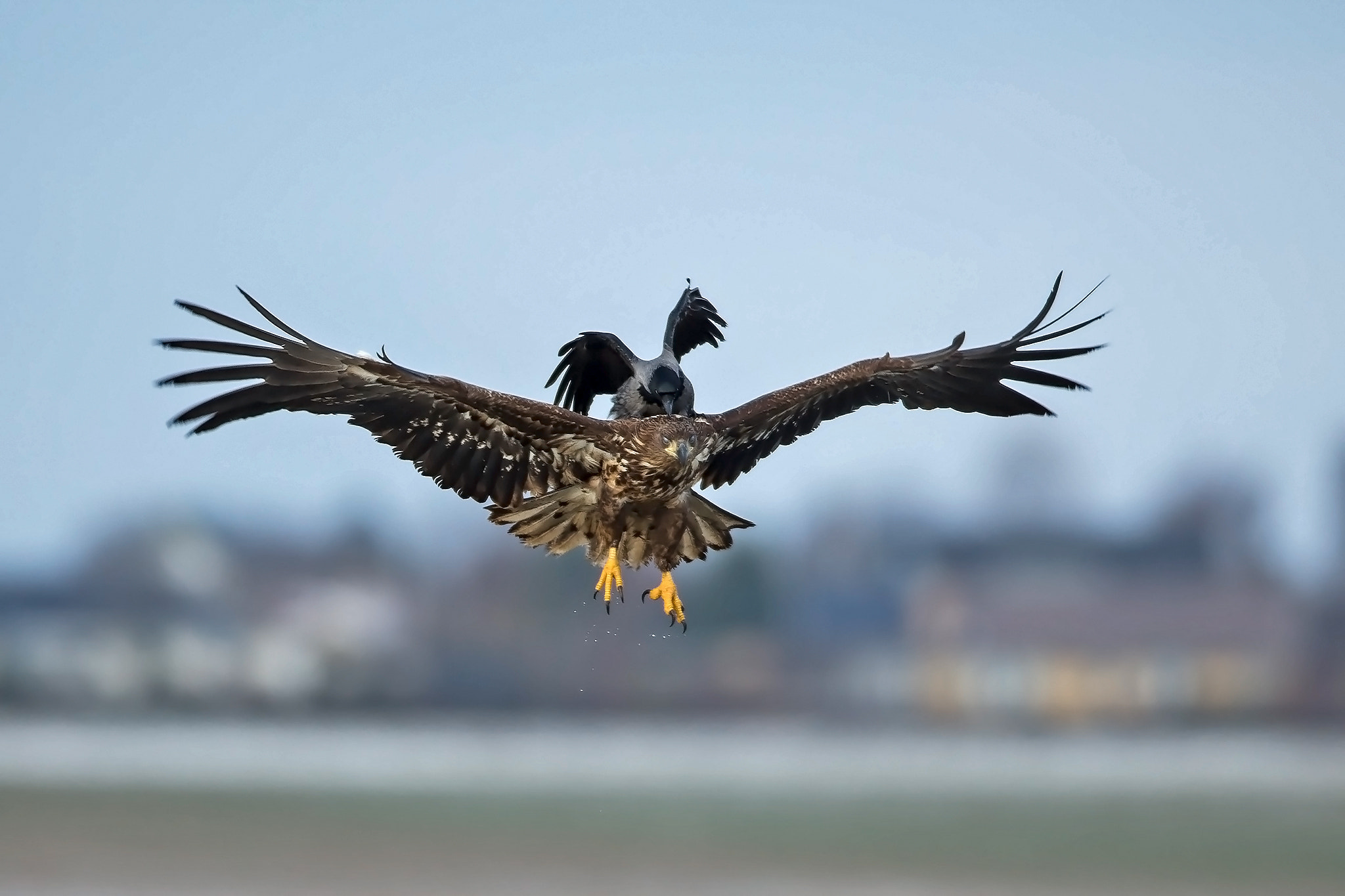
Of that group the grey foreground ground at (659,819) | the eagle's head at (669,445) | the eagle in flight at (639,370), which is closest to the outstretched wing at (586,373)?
the eagle in flight at (639,370)

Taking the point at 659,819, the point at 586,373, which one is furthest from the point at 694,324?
the point at 659,819

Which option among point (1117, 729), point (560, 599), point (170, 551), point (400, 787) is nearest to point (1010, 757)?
point (1117, 729)

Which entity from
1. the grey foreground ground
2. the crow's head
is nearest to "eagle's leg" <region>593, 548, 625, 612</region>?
the crow's head

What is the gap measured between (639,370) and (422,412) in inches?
56.1

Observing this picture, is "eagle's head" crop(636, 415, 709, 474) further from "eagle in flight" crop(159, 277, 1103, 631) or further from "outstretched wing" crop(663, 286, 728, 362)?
"outstretched wing" crop(663, 286, 728, 362)

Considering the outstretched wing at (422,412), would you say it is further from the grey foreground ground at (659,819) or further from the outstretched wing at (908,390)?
the grey foreground ground at (659,819)

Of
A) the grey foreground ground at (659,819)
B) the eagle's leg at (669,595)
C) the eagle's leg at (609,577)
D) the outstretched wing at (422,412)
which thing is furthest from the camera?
the grey foreground ground at (659,819)

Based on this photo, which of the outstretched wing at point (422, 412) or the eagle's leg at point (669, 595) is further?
the eagle's leg at point (669, 595)

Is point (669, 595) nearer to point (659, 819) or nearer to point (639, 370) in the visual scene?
point (639, 370)

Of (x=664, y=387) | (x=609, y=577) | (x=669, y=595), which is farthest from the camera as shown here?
(x=669, y=595)

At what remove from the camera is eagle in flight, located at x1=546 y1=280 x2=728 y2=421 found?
9750 mm

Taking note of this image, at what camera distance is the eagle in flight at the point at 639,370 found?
9750mm

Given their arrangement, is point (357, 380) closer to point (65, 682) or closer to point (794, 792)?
point (794, 792)

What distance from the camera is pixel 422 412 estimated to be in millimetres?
9242
